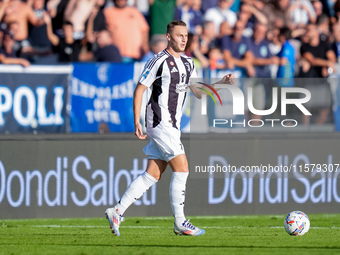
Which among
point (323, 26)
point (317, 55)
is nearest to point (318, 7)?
point (323, 26)

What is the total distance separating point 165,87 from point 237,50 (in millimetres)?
5962

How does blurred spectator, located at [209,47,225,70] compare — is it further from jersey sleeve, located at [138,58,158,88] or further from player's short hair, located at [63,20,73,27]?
jersey sleeve, located at [138,58,158,88]

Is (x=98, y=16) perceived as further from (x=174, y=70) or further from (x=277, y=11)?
(x=174, y=70)

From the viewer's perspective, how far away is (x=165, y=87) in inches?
321

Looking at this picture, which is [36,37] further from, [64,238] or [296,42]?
[64,238]

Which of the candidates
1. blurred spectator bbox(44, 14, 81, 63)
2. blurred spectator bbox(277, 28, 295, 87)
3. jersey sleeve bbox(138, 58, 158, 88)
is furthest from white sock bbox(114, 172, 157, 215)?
blurred spectator bbox(44, 14, 81, 63)

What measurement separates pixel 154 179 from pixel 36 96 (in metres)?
3.36

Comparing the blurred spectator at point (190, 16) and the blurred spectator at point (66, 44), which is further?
the blurred spectator at point (190, 16)

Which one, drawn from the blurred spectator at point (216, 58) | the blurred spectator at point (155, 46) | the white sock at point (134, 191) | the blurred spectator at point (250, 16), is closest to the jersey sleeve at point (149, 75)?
the white sock at point (134, 191)

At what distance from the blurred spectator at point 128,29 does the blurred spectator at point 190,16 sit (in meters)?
0.74

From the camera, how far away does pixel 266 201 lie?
1137 cm

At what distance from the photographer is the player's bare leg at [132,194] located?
8.13 meters

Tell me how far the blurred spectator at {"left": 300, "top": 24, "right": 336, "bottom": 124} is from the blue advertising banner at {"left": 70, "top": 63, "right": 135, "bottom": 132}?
9.11 ft

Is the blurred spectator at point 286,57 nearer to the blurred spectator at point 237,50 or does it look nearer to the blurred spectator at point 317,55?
the blurred spectator at point 317,55
